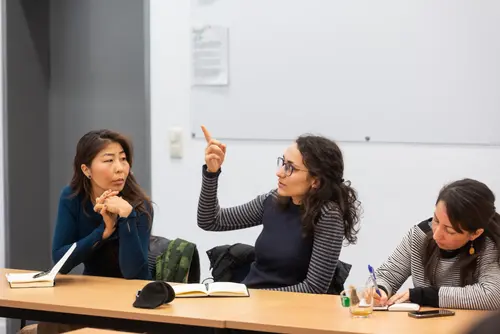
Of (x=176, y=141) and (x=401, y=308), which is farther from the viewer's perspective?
(x=176, y=141)

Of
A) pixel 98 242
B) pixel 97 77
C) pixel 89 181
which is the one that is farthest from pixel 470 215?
pixel 97 77

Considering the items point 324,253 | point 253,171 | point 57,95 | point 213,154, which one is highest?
point 57,95

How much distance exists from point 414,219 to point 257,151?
3.21 ft

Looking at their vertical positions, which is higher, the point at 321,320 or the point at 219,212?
the point at 219,212

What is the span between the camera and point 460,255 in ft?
9.64

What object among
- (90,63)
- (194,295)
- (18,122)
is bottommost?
(194,295)

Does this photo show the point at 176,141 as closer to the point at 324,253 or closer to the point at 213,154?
the point at 213,154

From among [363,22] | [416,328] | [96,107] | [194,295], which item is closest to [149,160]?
[96,107]

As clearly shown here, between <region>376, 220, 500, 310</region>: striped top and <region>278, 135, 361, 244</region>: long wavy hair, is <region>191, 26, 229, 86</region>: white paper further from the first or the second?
<region>376, 220, 500, 310</region>: striped top

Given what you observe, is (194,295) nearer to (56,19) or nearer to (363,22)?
(363,22)

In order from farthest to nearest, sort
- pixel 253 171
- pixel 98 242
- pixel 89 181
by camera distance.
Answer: pixel 253 171, pixel 89 181, pixel 98 242

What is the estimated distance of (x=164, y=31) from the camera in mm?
4859

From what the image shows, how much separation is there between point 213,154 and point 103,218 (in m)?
0.54

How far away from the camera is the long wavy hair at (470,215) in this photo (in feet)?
9.30
